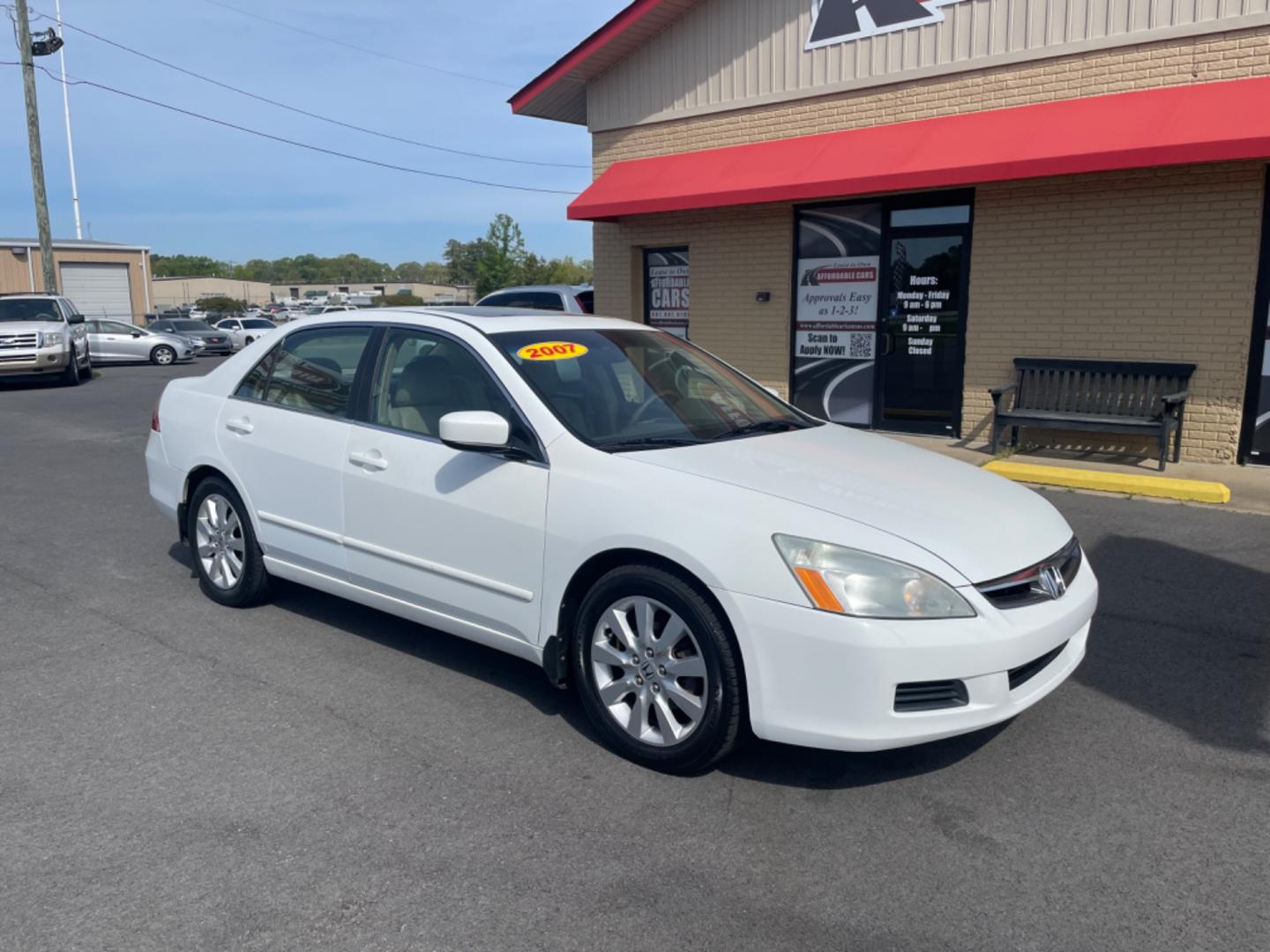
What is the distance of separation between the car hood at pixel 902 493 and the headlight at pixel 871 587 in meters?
→ 0.08

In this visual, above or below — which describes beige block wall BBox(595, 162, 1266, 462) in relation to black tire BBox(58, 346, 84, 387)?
above

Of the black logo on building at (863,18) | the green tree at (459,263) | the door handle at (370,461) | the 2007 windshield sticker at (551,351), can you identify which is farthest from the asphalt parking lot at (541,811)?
the green tree at (459,263)

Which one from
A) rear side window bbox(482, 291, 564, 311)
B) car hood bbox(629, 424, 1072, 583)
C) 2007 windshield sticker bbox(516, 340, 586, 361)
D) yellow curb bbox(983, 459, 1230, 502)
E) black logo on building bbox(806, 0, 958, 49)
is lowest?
yellow curb bbox(983, 459, 1230, 502)

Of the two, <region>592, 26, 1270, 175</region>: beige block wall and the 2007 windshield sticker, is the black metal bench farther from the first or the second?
the 2007 windshield sticker

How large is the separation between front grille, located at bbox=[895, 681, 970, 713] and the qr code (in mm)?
8890

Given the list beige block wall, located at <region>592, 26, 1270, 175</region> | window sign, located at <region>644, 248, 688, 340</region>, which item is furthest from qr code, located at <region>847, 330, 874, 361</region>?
window sign, located at <region>644, 248, 688, 340</region>

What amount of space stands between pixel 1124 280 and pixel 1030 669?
762 centimetres

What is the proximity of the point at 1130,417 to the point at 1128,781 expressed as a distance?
6858 mm

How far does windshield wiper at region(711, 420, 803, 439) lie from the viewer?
14.3ft

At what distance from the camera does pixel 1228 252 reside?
30.1 feet

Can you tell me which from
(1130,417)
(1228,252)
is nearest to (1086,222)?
(1228,252)

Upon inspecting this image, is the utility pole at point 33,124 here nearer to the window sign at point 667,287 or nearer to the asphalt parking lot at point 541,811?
the window sign at point 667,287

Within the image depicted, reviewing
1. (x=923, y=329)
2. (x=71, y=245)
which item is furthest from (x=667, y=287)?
(x=71, y=245)

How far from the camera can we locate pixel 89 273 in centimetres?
4409
